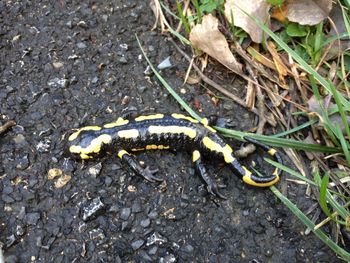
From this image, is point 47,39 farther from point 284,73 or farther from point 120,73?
point 284,73

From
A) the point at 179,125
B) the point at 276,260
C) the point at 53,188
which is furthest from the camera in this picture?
the point at 179,125

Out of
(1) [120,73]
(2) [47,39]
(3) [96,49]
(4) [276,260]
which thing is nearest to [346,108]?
(4) [276,260]

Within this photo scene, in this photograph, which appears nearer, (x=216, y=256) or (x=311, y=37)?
(x=216, y=256)

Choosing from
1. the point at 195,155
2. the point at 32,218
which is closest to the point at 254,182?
the point at 195,155

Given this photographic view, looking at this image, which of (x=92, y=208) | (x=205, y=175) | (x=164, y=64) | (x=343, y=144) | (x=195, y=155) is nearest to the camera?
(x=343, y=144)

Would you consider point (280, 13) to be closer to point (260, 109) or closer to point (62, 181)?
point (260, 109)
